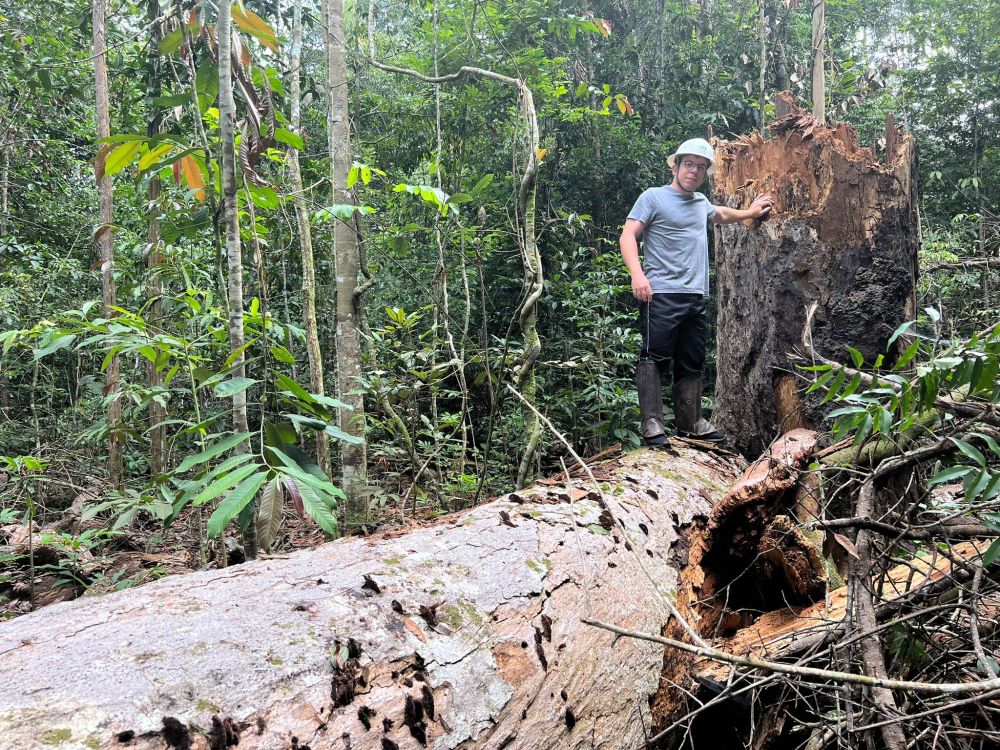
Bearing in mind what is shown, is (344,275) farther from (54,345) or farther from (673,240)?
(673,240)

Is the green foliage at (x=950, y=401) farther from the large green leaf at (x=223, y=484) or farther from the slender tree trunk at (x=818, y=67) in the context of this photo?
the slender tree trunk at (x=818, y=67)

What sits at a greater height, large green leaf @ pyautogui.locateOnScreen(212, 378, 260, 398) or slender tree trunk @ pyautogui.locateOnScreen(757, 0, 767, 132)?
slender tree trunk @ pyautogui.locateOnScreen(757, 0, 767, 132)

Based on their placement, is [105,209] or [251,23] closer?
[251,23]

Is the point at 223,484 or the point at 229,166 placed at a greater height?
the point at 229,166

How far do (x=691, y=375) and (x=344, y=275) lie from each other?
7.40ft

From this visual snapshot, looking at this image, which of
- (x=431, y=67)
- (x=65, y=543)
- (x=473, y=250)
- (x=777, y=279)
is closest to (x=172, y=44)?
(x=65, y=543)

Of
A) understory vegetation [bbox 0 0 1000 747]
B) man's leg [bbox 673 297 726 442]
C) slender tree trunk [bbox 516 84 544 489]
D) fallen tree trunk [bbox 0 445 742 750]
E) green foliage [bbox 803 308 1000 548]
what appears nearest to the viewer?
fallen tree trunk [bbox 0 445 742 750]

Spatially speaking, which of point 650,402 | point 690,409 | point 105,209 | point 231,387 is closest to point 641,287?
point 650,402

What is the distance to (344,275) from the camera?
397 centimetres

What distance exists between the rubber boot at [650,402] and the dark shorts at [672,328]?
67mm

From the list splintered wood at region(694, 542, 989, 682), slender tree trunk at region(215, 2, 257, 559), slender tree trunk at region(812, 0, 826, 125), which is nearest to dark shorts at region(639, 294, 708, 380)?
splintered wood at region(694, 542, 989, 682)

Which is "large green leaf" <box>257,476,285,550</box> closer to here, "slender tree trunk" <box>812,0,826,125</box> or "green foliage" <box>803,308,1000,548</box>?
"green foliage" <box>803,308,1000,548</box>

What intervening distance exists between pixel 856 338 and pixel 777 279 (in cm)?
58

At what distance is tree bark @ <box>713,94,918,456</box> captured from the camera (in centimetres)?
393
